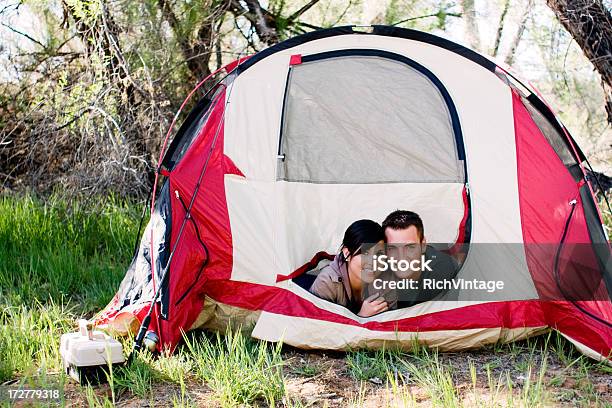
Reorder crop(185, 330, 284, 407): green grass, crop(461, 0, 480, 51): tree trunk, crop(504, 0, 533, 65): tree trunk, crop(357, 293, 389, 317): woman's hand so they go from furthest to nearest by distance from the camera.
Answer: crop(461, 0, 480, 51): tree trunk < crop(504, 0, 533, 65): tree trunk < crop(357, 293, 389, 317): woman's hand < crop(185, 330, 284, 407): green grass

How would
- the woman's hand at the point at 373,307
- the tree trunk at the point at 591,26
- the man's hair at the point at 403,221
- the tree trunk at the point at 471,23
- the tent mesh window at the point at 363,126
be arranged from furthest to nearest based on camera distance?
the tree trunk at the point at 471,23
the tree trunk at the point at 591,26
the tent mesh window at the point at 363,126
the man's hair at the point at 403,221
the woman's hand at the point at 373,307

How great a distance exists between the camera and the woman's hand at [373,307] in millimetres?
2955

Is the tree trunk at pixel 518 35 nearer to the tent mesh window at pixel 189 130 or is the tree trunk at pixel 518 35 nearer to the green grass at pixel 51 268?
the tent mesh window at pixel 189 130

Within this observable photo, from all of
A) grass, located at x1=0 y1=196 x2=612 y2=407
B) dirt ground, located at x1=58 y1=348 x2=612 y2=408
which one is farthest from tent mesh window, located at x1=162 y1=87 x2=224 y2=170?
dirt ground, located at x1=58 y1=348 x2=612 y2=408

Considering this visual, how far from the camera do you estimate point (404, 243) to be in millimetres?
3213

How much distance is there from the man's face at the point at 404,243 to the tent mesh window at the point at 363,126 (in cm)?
45

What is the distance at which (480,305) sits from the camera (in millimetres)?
2908

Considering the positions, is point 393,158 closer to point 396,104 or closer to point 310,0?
point 396,104

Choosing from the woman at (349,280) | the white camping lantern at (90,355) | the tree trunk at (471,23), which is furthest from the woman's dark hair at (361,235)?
the tree trunk at (471,23)

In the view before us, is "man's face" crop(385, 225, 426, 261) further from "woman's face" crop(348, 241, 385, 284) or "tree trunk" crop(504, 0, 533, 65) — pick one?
"tree trunk" crop(504, 0, 533, 65)

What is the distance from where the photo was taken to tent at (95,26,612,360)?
2.85 meters

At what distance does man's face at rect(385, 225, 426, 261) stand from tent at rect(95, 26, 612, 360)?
0.74 ft

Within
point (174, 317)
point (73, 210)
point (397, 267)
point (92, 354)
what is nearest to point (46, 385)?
point (92, 354)

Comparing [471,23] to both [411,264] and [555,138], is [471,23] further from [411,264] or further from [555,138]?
[411,264]
